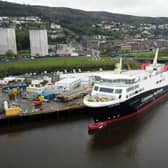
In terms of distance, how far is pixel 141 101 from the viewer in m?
23.6

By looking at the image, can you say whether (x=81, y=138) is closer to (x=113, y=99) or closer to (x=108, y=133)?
(x=108, y=133)

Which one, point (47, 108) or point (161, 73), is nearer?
point (47, 108)

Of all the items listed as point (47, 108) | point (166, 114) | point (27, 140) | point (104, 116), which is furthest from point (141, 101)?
point (27, 140)

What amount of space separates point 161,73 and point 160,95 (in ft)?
8.89

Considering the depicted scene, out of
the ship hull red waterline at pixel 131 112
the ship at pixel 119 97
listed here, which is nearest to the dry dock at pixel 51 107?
the ship at pixel 119 97

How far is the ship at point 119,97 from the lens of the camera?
1988 centimetres

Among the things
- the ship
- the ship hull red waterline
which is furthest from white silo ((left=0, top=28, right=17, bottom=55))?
the ship hull red waterline

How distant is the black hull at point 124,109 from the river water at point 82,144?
0.85 meters

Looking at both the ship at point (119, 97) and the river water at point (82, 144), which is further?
the ship at point (119, 97)

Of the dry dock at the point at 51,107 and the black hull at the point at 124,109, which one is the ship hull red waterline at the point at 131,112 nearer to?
the black hull at the point at 124,109

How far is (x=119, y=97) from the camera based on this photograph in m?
20.7

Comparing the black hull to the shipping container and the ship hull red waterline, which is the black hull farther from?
the shipping container

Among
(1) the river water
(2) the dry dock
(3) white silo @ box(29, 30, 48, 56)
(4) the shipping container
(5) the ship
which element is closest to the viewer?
(1) the river water

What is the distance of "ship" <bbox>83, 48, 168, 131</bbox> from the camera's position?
1988 centimetres
